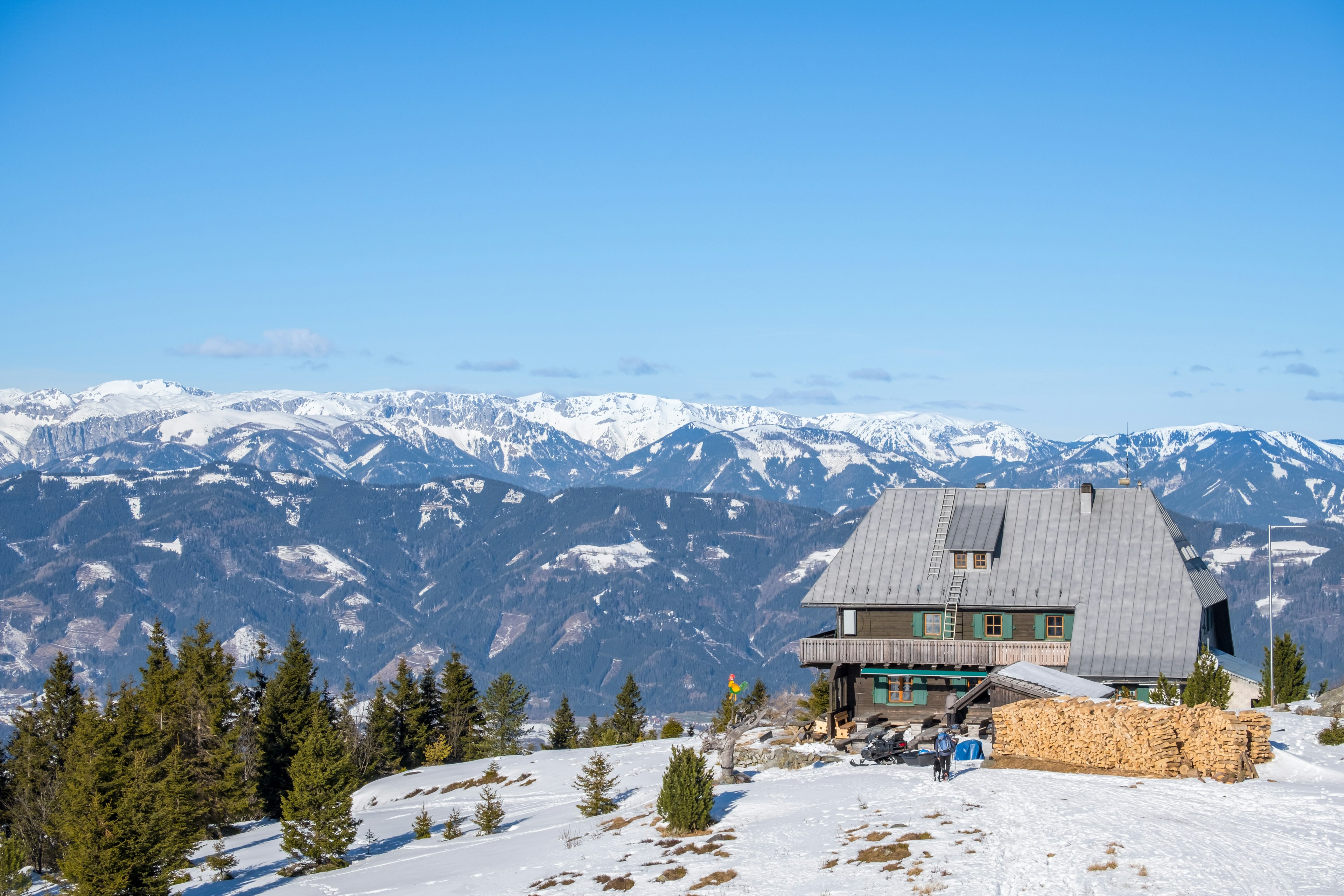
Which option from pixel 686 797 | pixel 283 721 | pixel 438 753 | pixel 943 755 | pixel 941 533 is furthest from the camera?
pixel 438 753

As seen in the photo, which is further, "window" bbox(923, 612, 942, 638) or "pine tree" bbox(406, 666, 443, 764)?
"pine tree" bbox(406, 666, 443, 764)

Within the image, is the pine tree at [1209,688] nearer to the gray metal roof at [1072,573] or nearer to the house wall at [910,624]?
the gray metal roof at [1072,573]

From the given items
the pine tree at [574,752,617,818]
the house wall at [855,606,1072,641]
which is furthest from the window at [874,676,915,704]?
the pine tree at [574,752,617,818]

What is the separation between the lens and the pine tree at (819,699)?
A: 221 feet

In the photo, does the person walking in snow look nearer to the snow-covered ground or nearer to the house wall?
the snow-covered ground

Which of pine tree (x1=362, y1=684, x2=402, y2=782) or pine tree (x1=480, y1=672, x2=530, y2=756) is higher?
pine tree (x1=362, y1=684, x2=402, y2=782)

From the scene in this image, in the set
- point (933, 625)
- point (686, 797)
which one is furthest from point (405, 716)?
point (686, 797)

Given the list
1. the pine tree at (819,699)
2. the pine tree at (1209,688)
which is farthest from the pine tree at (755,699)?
the pine tree at (1209,688)

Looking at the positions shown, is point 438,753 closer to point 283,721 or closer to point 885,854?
point 283,721

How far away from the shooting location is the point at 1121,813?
A: 32094mm

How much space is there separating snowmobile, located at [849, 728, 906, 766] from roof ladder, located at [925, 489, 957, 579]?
15.0 meters

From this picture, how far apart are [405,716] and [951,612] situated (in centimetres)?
5410

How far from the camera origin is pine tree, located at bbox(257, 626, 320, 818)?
7494cm

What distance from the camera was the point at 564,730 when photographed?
414 feet
